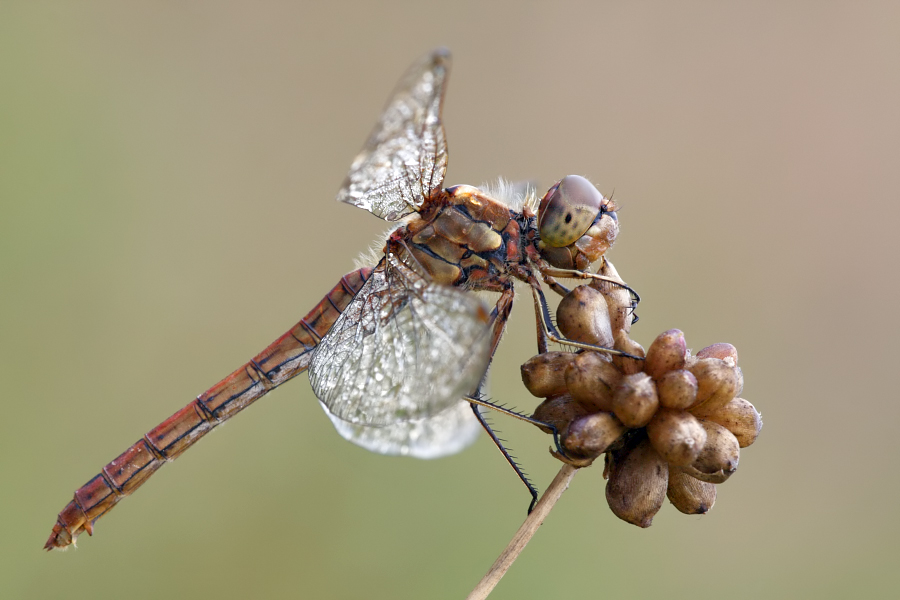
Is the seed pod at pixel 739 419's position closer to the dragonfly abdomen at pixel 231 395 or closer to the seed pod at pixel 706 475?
the seed pod at pixel 706 475

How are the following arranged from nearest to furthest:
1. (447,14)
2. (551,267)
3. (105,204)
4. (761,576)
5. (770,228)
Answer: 1. (551,267)
2. (761,576)
3. (105,204)
4. (770,228)
5. (447,14)

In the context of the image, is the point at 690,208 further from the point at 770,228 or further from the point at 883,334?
the point at 883,334

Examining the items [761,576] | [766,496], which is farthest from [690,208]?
[761,576]

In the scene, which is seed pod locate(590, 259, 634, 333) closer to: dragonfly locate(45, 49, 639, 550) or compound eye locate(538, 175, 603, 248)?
dragonfly locate(45, 49, 639, 550)

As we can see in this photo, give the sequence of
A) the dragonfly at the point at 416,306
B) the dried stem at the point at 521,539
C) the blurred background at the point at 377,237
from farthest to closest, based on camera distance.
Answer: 1. the blurred background at the point at 377,237
2. the dragonfly at the point at 416,306
3. the dried stem at the point at 521,539

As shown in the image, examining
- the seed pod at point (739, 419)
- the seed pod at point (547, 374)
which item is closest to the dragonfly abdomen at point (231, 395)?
the seed pod at point (547, 374)

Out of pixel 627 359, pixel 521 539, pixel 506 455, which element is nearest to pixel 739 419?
pixel 627 359

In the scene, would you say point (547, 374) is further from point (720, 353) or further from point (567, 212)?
point (567, 212)

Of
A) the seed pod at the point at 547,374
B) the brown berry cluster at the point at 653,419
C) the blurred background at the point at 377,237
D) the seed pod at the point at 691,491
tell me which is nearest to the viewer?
the brown berry cluster at the point at 653,419
